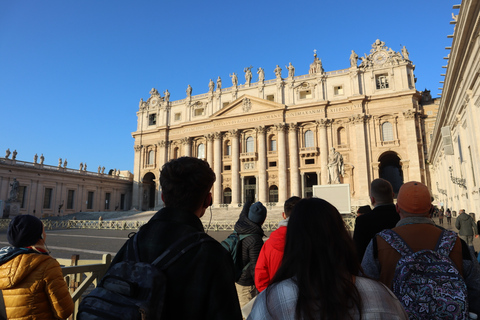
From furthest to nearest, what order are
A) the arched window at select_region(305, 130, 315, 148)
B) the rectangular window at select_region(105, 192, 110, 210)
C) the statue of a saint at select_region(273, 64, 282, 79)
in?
the rectangular window at select_region(105, 192, 110, 210) < the statue of a saint at select_region(273, 64, 282, 79) < the arched window at select_region(305, 130, 315, 148)

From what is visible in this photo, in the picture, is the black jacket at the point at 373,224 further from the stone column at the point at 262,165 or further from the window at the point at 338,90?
the window at the point at 338,90

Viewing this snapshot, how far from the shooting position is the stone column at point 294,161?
108 feet

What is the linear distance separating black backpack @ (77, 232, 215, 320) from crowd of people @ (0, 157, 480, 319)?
3cm

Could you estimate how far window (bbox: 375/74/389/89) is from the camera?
32312 millimetres

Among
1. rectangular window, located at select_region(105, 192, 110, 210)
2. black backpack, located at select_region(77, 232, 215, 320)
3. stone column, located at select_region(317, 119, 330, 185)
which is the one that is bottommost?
black backpack, located at select_region(77, 232, 215, 320)

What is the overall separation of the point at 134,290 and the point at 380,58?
37.0 meters

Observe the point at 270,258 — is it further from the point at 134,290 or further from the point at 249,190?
the point at 249,190

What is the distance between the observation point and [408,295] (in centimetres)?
180

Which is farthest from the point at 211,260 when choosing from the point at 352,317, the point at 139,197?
the point at 139,197

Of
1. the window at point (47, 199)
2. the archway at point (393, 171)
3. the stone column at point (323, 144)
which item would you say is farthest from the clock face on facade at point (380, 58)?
the window at point (47, 199)

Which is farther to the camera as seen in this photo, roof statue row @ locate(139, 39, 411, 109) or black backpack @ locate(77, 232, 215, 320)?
roof statue row @ locate(139, 39, 411, 109)

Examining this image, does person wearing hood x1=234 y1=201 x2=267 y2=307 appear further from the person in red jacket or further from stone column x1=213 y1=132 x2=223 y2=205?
stone column x1=213 y1=132 x2=223 y2=205

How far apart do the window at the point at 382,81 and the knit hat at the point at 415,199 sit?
3387 centimetres

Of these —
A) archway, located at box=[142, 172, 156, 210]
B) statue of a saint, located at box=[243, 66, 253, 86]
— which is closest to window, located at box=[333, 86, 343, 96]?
statue of a saint, located at box=[243, 66, 253, 86]
